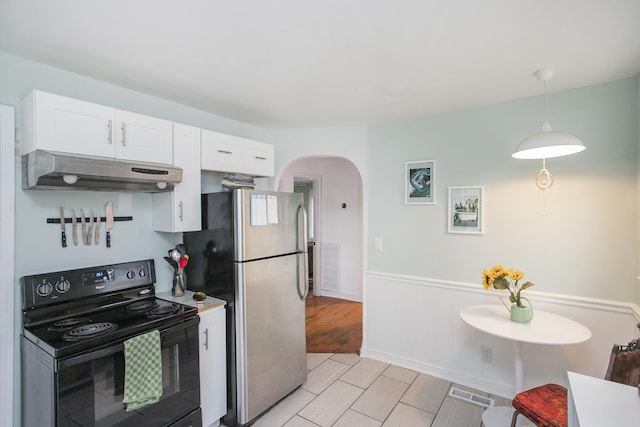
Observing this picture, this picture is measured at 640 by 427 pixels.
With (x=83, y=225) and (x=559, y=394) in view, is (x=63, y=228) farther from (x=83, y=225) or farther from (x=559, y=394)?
(x=559, y=394)

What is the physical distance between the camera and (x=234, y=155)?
264cm

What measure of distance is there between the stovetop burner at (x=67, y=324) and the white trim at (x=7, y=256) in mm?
229

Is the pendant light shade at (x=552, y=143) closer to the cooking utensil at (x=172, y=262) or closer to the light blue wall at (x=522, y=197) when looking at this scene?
the light blue wall at (x=522, y=197)

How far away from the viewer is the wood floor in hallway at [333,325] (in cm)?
353

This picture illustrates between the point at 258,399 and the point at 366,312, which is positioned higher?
the point at 366,312

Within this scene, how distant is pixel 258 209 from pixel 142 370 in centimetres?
118

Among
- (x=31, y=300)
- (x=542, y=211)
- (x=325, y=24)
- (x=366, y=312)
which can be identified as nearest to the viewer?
(x=325, y=24)

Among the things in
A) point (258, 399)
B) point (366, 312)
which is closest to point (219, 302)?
point (258, 399)

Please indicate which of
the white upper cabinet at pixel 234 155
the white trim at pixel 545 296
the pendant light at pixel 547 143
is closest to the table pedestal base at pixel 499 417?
the white trim at pixel 545 296

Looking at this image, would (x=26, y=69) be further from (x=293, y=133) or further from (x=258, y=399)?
(x=258, y=399)

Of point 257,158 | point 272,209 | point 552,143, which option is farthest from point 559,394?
point 257,158

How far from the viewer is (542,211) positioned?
242 cm

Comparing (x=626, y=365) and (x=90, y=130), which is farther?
(x=90, y=130)

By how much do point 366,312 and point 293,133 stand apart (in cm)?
202
